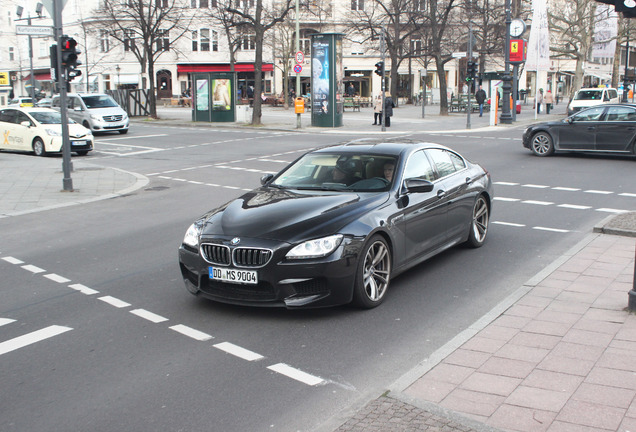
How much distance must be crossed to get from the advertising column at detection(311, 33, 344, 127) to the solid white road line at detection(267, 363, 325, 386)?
97.2ft

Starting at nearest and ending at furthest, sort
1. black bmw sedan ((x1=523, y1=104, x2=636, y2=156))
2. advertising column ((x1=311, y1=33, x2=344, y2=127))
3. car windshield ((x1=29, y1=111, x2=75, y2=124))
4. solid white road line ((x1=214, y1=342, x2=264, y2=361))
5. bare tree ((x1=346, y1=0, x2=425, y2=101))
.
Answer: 1. solid white road line ((x1=214, y1=342, x2=264, y2=361))
2. black bmw sedan ((x1=523, y1=104, x2=636, y2=156))
3. car windshield ((x1=29, y1=111, x2=75, y2=124))
4. advertising column ((x1=311, y1=33, x2=344, y2=127))
5. bare tree ((x1=346, y1=0, x2=425, y2=101))

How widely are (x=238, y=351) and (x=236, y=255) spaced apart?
0.97 m

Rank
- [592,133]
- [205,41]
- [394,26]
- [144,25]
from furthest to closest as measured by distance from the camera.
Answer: [205,41] → [394,26] → [144,25] → [592,133]

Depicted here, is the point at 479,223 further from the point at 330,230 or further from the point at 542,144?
the point at 542,144

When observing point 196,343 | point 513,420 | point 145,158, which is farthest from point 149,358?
point 145,158

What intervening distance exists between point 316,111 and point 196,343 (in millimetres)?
29730

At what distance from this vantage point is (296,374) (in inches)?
195

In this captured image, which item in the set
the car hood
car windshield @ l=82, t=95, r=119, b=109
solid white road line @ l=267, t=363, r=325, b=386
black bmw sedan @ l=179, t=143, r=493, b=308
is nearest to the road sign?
black bmw sedan @ l=179, t=143, r=493, b=308

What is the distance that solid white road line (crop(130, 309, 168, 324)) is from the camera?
624 cm

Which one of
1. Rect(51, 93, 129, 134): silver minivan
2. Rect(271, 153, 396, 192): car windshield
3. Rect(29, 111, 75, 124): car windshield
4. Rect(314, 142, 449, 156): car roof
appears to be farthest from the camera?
Rect(51, 93, 129, 134): silver minivan

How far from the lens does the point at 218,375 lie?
4945 millimetres

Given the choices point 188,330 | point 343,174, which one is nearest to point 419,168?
point 343,174

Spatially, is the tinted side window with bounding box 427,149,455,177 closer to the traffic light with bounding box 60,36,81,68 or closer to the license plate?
the license plate

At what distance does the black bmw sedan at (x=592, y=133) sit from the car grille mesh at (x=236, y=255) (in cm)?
1590
